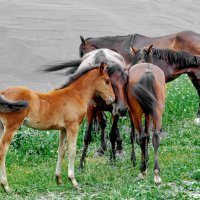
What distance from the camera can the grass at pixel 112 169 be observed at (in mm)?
8984

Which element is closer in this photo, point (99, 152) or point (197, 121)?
point (99, 152)

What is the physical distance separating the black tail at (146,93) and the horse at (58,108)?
14.9 inches

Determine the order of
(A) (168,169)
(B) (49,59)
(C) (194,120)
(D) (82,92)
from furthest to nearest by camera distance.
Answer: (B) (49,59) → (C) (194,120) → (A) (168,169) → (D) (82,92)

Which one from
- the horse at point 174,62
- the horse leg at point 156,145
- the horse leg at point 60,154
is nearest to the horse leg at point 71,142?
the horse leg at point 60,154

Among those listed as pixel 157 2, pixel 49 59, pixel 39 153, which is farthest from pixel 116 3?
pixel 39 153

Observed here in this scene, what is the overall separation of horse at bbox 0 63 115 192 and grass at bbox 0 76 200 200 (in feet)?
1.12

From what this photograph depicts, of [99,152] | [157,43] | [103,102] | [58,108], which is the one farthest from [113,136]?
[157,43]

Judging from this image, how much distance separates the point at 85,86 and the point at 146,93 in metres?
0.86

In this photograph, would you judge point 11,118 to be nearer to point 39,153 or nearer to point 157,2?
point 39,153

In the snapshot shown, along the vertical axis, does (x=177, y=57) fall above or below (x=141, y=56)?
below

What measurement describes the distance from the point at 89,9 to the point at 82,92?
15690mm

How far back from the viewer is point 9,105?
9008 millimetres

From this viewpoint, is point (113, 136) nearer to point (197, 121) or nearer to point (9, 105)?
point (9, 105)

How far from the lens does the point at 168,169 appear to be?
10.6 metres
